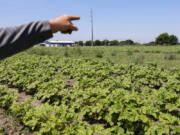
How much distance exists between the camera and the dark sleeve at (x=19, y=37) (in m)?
0.68

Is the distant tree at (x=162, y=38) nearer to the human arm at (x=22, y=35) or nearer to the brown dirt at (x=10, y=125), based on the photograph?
the brown dirt at (x=10, y=125)

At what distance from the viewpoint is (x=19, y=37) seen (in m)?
0.69

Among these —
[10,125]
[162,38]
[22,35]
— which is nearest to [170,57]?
[10,125]

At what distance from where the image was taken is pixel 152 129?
265 centimetres

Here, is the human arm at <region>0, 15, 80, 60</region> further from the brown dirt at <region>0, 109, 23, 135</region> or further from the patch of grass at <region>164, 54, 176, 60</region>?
Answer: the patch of grass at <region>164, 54, 176, 60</region>

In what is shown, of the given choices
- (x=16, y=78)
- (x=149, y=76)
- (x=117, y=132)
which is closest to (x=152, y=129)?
(x=117, y=132)

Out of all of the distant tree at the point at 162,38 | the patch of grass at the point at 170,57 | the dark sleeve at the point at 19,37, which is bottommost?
the patch of grass at the point at 170,57

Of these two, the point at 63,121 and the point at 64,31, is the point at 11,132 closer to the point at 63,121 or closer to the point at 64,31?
the point at 63,121

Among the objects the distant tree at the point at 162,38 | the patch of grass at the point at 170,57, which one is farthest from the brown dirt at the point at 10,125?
the distant tree at the point at 162,38

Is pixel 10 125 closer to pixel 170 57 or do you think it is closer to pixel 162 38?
pixel 170 57

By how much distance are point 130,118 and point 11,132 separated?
2209mm

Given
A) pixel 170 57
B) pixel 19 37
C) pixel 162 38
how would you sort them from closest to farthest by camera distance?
pixel 19 37 < pixel 170 57 < pixel 162 38

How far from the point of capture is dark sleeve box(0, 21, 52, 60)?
0.68 m

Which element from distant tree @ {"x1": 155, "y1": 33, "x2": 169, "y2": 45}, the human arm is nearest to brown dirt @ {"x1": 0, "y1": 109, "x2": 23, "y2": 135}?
the human arm
